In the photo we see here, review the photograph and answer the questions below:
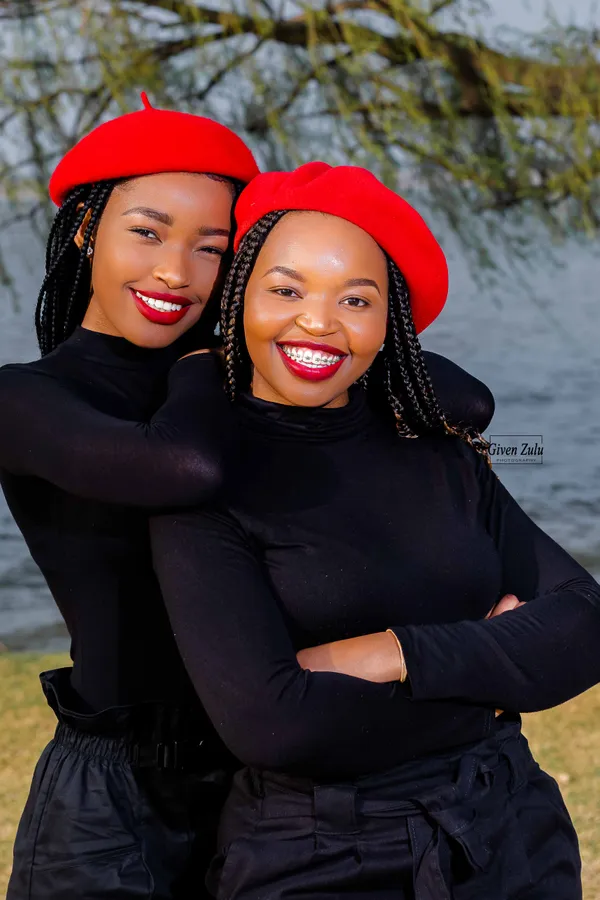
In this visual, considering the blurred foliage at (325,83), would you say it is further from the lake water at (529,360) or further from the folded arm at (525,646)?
the folded arm at (525,646)

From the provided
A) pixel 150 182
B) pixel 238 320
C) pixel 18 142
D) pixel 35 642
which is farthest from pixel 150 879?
pixel 18 142

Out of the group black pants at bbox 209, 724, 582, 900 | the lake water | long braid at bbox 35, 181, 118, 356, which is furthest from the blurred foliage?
black pants at bbox 209, 724, 582, 900

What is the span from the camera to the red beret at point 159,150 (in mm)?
1172

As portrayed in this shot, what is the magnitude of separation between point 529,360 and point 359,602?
3155 mm

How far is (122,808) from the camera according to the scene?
3.67ft

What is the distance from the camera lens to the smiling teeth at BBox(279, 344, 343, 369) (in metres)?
1.01

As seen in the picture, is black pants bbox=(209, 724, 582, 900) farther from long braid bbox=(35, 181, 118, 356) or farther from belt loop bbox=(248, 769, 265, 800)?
long braid bbox=(35, 181, 118, 356)

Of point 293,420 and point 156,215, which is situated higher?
point 156,215

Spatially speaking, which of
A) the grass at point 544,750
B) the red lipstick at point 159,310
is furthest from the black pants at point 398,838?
the grass at point 544,750

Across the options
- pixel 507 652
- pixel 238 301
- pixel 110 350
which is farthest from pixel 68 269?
pixel 507 652

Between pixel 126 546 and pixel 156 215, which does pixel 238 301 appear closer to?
pixel 156 215

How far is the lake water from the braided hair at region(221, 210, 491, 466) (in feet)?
9.23

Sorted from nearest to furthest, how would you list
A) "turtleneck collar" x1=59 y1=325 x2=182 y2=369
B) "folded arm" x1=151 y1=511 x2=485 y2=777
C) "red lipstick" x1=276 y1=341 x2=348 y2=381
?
"folded arm" x1=151 y1=511 x2=485 y2=777 → "red lipstick" x1=276 y1=341 x2=348 y2=381 → "turtleneck collar" x1=59 y1=325 x2=182 y2=369

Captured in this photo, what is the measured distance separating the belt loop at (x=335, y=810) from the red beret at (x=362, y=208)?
0.47 metres
